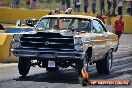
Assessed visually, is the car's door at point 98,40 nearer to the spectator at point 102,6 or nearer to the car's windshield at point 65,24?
the car's windshield at point 65,24

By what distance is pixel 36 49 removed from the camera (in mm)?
12664

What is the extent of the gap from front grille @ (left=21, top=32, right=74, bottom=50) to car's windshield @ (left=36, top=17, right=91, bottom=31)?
95cm

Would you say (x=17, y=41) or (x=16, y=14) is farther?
(x=16, y=14)

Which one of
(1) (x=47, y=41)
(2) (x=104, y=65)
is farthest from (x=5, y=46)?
(1) (x=47, y=41)

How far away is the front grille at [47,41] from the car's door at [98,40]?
1028 mm

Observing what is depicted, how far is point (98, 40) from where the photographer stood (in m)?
13.9

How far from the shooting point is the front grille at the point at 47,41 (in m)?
12.5

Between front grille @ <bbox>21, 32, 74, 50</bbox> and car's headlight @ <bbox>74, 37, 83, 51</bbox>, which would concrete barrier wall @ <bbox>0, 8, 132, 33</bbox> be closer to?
front grille @ <bbox>21, 32, 74, 50</bbox>

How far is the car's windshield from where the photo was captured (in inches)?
542

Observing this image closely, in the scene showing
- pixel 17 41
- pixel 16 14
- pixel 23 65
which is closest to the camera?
pixel 17 41

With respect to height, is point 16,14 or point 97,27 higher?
point 97,27

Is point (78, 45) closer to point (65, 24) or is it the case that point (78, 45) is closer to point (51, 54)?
point (51, 54)

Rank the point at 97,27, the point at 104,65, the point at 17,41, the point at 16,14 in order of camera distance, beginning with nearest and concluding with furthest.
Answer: the point at 17,41 < the point at 97,27 < the point at 104,65 < the point at 16,14

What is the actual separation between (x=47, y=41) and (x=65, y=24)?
1422mm
